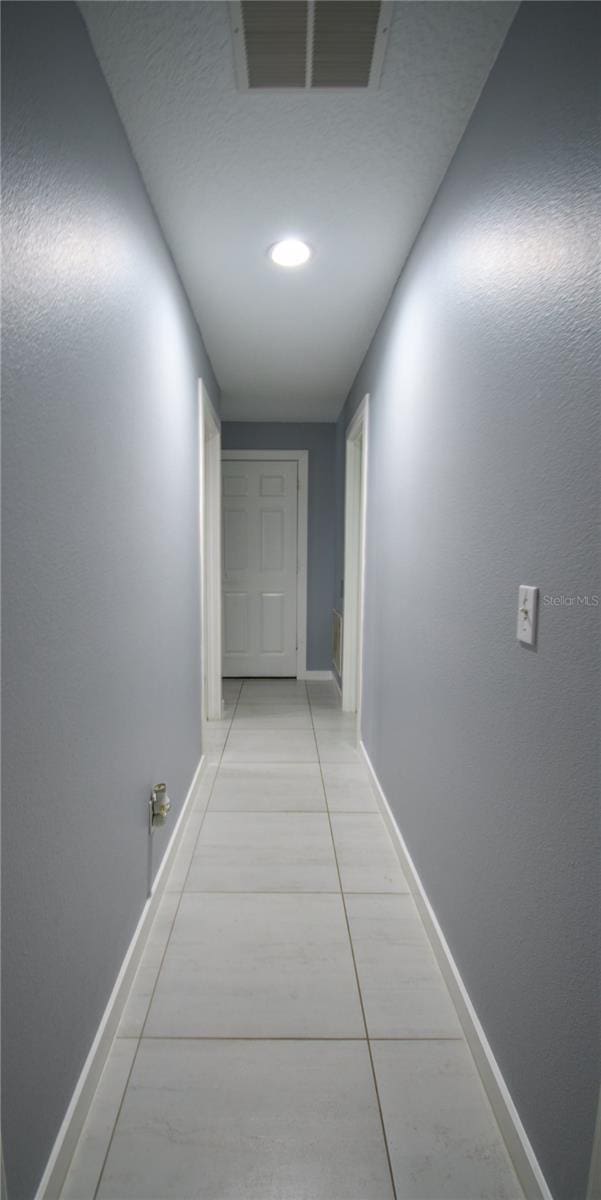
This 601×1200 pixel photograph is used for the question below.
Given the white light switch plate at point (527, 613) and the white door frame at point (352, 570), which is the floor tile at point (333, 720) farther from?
the white light switch plate at point (527, 613)

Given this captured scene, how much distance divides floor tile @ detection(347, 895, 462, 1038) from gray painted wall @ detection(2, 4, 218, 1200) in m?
0.68

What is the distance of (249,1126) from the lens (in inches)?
44.4

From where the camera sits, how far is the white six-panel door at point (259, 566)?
4.93 meters

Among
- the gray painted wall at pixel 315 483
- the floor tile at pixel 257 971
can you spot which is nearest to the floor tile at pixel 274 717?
the gray painted wall at pixel 315 483

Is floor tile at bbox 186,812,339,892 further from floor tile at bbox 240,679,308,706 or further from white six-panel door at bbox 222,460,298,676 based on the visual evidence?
white six-panel door at bbox 222,460,298,676

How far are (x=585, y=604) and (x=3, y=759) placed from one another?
2.99 feet

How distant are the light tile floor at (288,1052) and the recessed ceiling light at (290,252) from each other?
229cm

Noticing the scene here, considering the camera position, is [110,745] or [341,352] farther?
[341,352]

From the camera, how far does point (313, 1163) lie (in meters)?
1.06

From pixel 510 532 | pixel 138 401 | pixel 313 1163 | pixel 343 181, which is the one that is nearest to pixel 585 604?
pixel 510 532

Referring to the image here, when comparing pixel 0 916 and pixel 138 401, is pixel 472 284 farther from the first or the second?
pixel 0 916

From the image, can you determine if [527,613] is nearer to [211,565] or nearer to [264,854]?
[264,854]

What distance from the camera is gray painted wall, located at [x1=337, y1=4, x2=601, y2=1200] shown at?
85cm

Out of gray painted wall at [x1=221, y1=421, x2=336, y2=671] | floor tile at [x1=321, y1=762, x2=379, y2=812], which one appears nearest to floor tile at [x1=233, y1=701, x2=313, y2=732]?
floor tile at [x1=321, y1=762, x2=379, y2=812]
